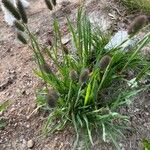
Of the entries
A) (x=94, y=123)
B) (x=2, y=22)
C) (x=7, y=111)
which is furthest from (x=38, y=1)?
(x=94, y=123)

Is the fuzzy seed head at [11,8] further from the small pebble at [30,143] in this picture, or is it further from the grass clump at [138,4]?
the grass clump at [138,4]

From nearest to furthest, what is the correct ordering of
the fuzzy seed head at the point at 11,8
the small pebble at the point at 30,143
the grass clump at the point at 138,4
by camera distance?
the fuzzy seed head at the point at 11,8 < the small pebble at the point at 30,143 < the grass clump at the point at 138,4

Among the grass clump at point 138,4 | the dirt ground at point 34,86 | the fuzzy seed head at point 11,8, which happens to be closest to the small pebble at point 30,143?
the dirt ground at point 34,86

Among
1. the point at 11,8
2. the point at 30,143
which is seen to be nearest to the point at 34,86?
the point at 30,143

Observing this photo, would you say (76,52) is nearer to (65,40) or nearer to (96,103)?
(65,40)

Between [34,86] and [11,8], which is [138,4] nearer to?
[34,86]

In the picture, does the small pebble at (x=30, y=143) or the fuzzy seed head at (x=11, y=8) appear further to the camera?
the small pebble at (x=30, y=143)

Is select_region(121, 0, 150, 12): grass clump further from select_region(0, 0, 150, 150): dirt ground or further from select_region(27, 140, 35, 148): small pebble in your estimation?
select_region(27, 140, 35, 148): small pebble
